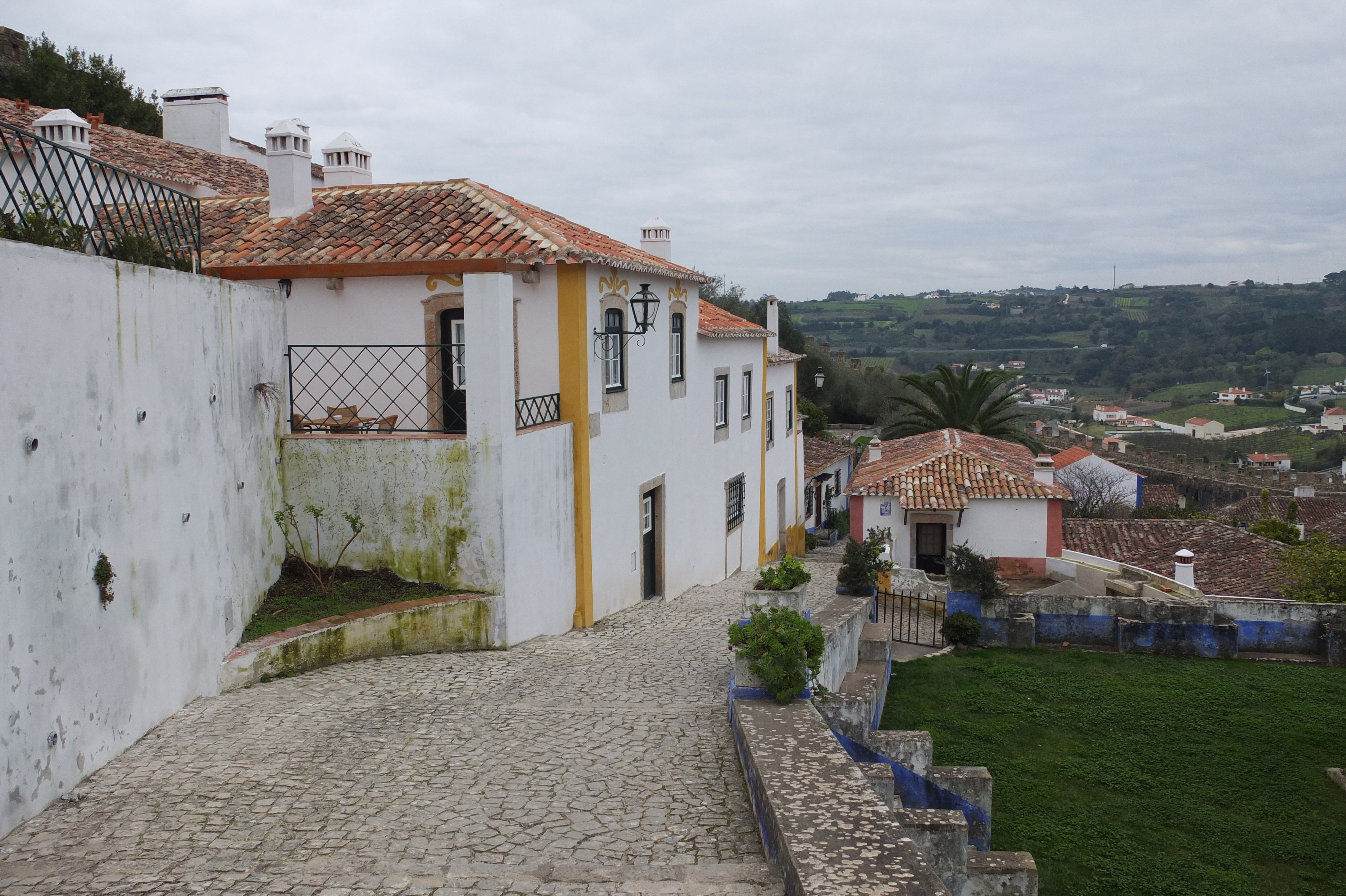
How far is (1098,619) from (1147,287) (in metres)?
164

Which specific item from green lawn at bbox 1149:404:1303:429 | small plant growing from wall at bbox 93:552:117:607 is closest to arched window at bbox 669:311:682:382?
small plant growing from wall at bbox 93:552:117:607

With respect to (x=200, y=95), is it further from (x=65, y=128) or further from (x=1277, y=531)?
(x=1277, y=531)

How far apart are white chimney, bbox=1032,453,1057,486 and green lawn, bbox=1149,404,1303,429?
6784 cm

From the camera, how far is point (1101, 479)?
134 feet

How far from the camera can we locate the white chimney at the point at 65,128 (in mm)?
12758

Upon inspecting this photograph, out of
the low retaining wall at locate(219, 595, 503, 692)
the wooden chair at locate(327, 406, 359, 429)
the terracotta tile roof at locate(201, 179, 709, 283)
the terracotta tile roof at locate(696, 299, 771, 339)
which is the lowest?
Answer: the low retaining wall at locate(219, 595, 503, 692)

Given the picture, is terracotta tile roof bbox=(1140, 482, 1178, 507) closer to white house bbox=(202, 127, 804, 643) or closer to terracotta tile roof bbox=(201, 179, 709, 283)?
white house bbox=(202, 127, 804, 643)

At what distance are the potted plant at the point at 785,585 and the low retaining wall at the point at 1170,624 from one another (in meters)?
4.65

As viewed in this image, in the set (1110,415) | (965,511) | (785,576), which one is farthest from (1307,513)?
(1110,415)

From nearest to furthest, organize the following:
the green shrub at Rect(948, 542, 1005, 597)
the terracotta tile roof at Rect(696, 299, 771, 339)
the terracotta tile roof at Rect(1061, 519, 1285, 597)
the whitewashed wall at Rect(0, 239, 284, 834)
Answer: the whitewashed wall at Rect(0, 239, 284, 834) < the green shrub at Rect(948, 542, 1005, 597) < the terracotta tile roof at Rect(696, 299, 771, 339) < the terracotta tile roof at Rect(1061, 519, 1285, 597)

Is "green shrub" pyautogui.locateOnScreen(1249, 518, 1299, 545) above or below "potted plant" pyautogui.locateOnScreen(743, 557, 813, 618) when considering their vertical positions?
below

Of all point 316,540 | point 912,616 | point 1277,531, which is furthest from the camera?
point 1277,531

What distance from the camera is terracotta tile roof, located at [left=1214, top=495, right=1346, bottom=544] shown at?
104 ft

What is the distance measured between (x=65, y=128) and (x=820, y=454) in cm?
2679
